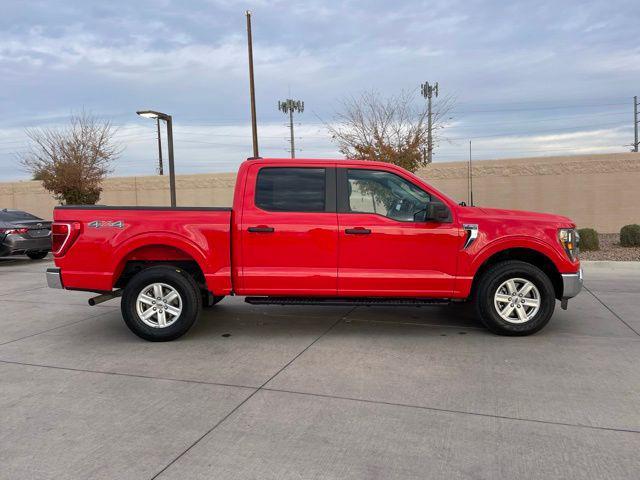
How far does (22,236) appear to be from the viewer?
13602 mm

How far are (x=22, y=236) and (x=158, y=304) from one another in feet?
32.3

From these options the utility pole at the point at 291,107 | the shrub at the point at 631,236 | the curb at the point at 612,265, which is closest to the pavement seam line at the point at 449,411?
Result: the curb at the point at 612,265

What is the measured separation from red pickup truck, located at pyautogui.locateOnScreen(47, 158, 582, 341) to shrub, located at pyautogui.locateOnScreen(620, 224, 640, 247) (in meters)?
10.1

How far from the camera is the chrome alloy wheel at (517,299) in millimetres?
5746

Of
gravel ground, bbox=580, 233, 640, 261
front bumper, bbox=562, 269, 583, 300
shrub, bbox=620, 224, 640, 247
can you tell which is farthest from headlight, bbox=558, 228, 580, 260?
shrub, bbox=620, 224, 640, 247

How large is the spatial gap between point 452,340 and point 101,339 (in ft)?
13.2

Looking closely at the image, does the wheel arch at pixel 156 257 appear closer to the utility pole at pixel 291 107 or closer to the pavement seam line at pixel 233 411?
the pavement seam line at pixel 233 411

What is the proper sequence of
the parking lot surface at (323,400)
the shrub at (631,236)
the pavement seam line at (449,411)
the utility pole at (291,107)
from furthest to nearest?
the utility pole at (291,107)
the shrub at (631,236)
the pavement seam line at (449,411)
the parking lot surface at (323,400)

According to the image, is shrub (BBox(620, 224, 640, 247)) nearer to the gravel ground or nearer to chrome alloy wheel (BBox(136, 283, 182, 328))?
the gravel ground

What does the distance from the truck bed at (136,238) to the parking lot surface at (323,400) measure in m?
0.79

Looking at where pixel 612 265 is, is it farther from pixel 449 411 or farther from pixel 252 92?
pixel 252 92

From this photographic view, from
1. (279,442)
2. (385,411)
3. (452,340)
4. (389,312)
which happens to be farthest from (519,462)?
(389,312)

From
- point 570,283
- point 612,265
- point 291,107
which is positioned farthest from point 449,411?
point 291,107

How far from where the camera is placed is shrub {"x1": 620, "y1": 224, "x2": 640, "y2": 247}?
556 inches
